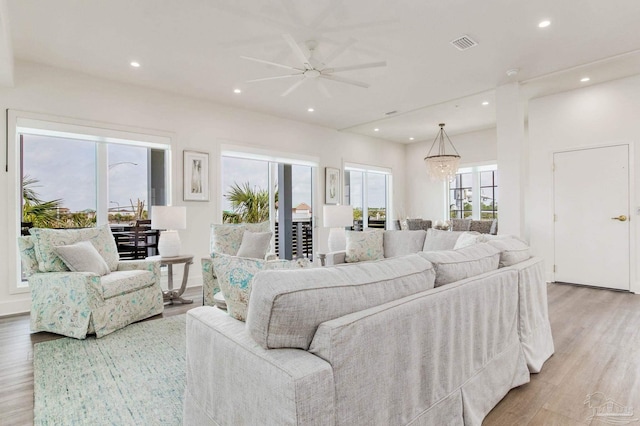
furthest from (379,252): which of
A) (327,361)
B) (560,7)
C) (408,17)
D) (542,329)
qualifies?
(327,361)

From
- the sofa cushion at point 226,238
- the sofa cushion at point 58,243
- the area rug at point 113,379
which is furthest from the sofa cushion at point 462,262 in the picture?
the sofa cushion at point 58,243

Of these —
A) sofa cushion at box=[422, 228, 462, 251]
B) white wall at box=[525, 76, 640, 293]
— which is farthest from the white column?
sofa cushion at box=[422, 228, 462, 251]

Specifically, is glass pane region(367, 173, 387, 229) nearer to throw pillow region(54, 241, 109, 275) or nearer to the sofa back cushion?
throw pillow region(54, 241, 109, 275)

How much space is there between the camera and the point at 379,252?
4.38 m

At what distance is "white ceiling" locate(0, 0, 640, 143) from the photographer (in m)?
2.82

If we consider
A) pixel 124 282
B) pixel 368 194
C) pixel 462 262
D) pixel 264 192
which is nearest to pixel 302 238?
pixel 264 192

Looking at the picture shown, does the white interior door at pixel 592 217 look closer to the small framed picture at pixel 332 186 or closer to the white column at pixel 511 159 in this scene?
the white column at pixel 511 159

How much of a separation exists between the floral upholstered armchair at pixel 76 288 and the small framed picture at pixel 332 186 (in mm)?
3880

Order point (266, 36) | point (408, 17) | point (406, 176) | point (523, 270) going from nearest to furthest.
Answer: point (523, 270) < point (408, 17) < point (266, 36) < point (406, 176)

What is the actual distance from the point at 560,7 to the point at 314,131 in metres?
4.28

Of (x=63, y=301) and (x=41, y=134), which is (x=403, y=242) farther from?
(x=41, y=134)

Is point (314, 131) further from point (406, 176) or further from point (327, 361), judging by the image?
point (327, 361)

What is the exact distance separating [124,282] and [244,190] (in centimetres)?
295

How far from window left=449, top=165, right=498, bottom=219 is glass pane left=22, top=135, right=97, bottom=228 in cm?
660
